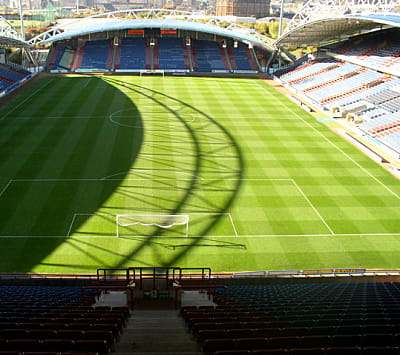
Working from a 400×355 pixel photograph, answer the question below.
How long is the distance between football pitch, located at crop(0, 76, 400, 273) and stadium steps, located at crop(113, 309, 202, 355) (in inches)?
302

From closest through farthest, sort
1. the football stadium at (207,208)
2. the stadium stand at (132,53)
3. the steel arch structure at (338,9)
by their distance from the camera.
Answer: the football stadium at (207,208) → the steel arch structure at (338,9) → the stadium stand at (132,53)

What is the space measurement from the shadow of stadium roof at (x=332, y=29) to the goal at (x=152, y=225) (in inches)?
1356

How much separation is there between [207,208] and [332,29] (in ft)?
149

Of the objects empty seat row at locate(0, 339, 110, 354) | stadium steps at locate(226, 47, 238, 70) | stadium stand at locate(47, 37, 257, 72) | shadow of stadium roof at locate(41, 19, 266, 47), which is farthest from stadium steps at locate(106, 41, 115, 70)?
empty seat row at locate(0, 339, 110, 354)

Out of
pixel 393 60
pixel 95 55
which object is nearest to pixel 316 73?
pixel 393 60

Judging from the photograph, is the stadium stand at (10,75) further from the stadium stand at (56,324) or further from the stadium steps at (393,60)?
the stadium steps at (393,60)

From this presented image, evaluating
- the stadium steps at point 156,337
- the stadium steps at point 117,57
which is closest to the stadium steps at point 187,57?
the stadium steps at point 117,57

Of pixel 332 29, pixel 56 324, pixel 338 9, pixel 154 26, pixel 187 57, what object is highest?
pixel 338 9

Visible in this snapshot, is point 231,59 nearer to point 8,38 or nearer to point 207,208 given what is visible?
point 8,38

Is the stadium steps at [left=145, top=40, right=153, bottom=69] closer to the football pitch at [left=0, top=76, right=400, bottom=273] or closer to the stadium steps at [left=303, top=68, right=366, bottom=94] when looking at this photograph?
the football pitch at [left=0, top=76, right=400, bottom=273]

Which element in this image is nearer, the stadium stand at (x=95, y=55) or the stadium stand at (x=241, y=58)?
the stadium stand at (x=95, y=55)

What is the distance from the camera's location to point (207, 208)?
81.6 ft

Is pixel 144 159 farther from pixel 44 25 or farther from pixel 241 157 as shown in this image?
pixel 44 25

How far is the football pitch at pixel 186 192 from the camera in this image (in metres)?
20.9
